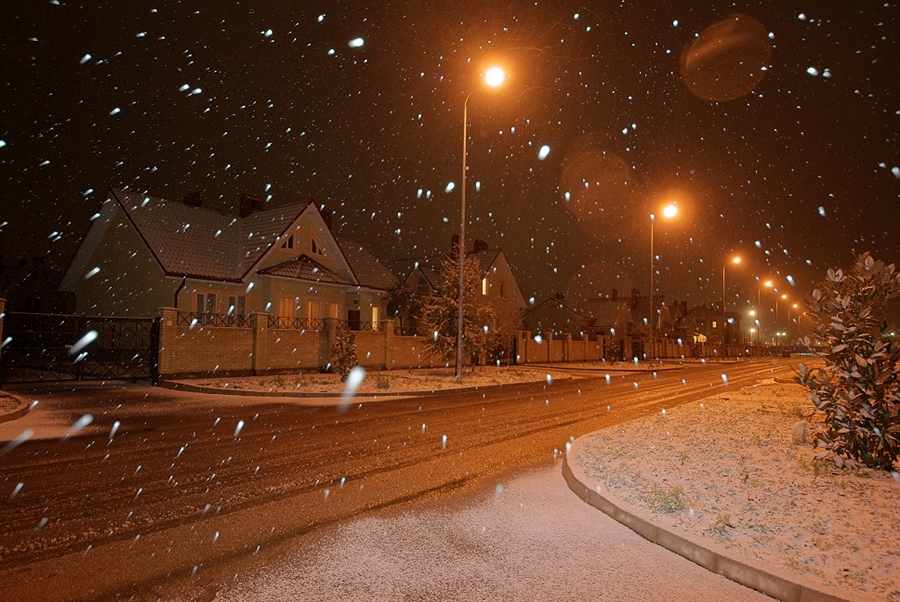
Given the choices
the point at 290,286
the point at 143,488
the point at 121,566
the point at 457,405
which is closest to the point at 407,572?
the point at 121,566

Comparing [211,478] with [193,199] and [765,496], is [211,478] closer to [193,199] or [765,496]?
[765,496]

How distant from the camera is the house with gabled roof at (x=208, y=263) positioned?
28.6 meters

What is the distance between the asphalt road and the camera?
4621 mm

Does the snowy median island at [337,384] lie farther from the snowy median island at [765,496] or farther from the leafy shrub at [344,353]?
the snowy median island at [765,496]

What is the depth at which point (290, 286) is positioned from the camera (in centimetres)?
3216

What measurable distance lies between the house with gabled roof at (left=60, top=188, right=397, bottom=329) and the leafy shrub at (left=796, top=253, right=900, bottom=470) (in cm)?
2507

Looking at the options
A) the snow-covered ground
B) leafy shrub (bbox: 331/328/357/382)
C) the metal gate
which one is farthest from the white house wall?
the snow-covered ground

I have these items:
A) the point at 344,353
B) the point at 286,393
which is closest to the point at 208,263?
the point at 344,353

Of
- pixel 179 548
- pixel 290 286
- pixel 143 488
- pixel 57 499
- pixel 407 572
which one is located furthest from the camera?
pixel 290 286

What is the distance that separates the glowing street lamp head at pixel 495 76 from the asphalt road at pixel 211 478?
10622mm

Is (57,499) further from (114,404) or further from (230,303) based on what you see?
(230,303)

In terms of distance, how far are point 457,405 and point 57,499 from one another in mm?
11312

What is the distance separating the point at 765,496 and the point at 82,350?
3331 cm

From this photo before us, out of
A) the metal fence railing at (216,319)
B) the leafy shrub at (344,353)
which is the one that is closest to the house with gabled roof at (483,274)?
the metal fence railing at (216,319)
